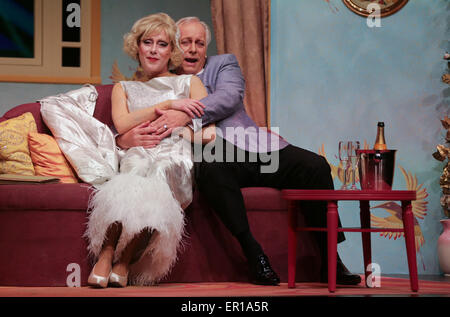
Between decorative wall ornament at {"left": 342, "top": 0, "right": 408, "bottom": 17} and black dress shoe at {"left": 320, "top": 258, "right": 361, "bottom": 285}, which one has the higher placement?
decorative wall ornament at {"left": 342, "top": 0, "right": 408, "bottom": 17}

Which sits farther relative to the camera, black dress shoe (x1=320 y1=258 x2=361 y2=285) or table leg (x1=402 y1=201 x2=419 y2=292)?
black dress shoe (x1=320 y1=258 x2=361 y2=285)

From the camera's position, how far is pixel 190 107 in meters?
3.09

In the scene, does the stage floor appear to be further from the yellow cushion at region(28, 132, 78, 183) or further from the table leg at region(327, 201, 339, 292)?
the yellow cushion at region(28, 132, 78, 183)

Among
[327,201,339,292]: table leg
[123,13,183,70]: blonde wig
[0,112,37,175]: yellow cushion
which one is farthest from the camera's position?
[123,13,183,70]: blonde wig

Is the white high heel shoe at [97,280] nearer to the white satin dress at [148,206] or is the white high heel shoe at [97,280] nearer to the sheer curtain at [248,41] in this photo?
the white satin dress at [148,206]

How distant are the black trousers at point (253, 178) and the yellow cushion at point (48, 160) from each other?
0.69 m

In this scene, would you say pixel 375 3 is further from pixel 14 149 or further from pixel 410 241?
pixel 14 149

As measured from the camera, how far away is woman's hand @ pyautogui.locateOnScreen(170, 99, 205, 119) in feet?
10.1

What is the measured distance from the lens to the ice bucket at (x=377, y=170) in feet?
8.46

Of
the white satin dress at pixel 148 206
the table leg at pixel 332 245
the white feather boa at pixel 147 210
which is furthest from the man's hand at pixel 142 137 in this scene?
the table leg at pixel 332 245

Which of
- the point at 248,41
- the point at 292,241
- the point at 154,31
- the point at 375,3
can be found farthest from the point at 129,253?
the point at 375,3

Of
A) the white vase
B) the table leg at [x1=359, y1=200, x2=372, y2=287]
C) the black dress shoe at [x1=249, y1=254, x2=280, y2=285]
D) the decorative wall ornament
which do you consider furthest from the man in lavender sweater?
the white vase

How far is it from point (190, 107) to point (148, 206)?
75 centimetres
